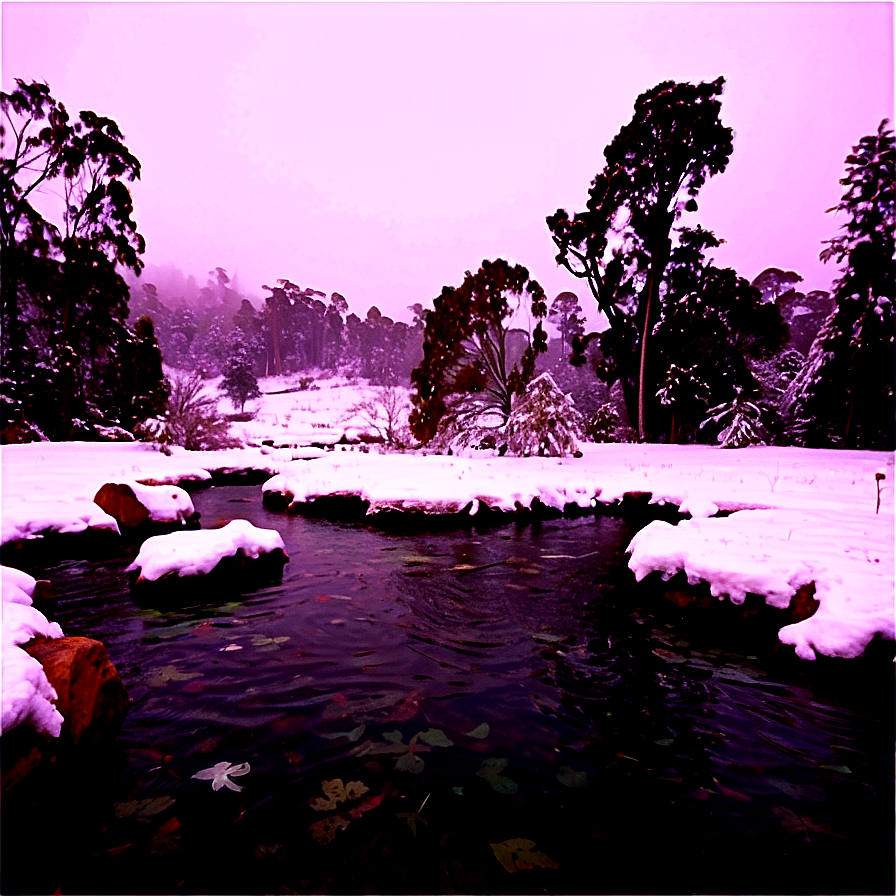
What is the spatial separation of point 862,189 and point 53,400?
1402 inches

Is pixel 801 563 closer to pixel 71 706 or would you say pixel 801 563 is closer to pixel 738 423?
pixel 71 706

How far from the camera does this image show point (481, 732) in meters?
3.10

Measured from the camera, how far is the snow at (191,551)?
5.43 meters

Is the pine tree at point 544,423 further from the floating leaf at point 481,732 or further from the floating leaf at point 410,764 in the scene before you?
the floating leaf at point 410,764

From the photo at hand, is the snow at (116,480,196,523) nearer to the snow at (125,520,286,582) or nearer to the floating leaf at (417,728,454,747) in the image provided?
the snow at (125,520,286,582)

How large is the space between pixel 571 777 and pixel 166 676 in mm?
3180

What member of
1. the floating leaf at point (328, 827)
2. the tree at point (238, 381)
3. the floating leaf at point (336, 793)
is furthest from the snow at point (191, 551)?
the tree at point (238, 381)

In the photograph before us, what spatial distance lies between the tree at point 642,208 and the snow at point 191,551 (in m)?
19.5

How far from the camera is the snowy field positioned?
150 inches

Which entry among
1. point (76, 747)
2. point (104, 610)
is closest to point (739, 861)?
point (76, 747)

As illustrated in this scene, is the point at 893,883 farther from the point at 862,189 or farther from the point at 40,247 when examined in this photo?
the point at 40,247

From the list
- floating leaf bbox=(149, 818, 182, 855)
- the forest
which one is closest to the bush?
the forest

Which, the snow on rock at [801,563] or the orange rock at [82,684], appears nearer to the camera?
the orange rock at [82,684]

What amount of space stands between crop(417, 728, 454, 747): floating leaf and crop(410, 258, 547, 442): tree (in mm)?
14978
